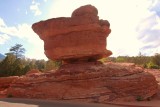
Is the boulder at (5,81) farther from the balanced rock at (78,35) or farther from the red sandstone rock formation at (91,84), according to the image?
the balanced rock at (78,35)

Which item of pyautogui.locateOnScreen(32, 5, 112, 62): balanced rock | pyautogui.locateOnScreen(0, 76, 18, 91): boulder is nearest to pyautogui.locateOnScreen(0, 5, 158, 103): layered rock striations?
pyautogui.locateOnScreen(32, 5, 112, 62): balanced rock

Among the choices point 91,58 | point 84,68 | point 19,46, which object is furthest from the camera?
point 19,46

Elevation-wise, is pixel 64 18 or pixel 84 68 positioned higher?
pixel 64 18

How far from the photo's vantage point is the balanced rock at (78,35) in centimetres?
2441

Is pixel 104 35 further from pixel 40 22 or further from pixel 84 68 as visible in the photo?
pixel 40 22

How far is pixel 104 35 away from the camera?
25.6 metres

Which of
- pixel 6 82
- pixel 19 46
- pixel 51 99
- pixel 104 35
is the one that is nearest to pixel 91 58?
pixel 104 35

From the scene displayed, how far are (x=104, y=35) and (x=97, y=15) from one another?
1.89m

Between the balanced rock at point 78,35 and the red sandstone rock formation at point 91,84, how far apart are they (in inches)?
49.5

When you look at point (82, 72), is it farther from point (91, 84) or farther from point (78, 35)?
point (78, 35)

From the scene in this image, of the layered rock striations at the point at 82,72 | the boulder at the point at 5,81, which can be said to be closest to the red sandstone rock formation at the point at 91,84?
the layered rock striations at the point at 82,72

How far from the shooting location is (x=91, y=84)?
21.6 meters

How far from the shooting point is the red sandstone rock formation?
21.0 m

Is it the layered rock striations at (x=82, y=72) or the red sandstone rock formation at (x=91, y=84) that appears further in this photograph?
the layered rock striations at (x=82, y=72)
